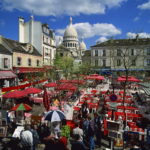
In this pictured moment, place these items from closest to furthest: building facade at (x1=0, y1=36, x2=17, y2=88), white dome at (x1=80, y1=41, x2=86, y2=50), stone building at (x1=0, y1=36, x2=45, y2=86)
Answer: building facade at (x1=0, y1=36, x2=17, y2=88) → stone building at (x1=0, y1=36, x2=45, y2=86) → white dome at (x1=80, y1=41, x2=86, y2=50)

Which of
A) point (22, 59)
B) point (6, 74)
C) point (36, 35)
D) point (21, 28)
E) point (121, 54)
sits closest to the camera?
point (6, 74)

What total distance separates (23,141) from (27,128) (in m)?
0.49

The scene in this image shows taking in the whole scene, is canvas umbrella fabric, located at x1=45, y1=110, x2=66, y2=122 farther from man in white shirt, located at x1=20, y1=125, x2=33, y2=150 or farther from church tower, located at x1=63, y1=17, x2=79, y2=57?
church tower, located at x1=63, y1=17, x2=79, y2=57

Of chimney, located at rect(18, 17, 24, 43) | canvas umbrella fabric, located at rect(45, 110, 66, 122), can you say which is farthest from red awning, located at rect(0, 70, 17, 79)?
canvas umbrella fabric, located at rect(45, 110, 66, 122)

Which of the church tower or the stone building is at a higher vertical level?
the church tower

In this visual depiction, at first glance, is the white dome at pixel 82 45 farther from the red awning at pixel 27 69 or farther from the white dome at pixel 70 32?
the red awning at pixel 27 69

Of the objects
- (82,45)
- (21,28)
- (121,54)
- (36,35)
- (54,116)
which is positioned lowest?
(54,116)

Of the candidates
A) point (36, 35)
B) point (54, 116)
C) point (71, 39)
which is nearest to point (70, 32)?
point (71, 39)

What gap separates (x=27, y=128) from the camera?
634cm

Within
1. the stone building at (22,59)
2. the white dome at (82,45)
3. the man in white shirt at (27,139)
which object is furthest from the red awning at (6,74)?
the white dome at (82,45)

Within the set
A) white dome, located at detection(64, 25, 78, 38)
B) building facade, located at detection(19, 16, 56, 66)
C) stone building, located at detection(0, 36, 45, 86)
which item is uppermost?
white dome, located at detection(64, 25, 78, 38)

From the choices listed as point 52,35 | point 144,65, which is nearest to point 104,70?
point 144,65

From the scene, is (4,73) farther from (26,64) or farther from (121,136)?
(121,136)

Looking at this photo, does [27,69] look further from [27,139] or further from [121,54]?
[121,54]
